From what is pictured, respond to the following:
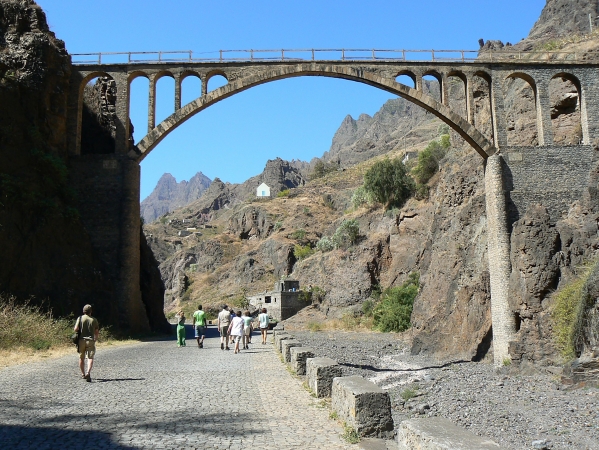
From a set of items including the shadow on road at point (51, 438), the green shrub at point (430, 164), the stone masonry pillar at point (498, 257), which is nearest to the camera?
the shadow on road at point (51, 438)

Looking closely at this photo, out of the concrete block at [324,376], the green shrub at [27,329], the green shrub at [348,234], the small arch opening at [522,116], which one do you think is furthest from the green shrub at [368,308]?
the concrete block at [324,376]

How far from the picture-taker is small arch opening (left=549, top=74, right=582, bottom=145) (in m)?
24.2

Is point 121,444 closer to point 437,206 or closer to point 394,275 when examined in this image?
point 437,206

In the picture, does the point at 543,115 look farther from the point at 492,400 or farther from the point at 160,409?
the point at 160,409

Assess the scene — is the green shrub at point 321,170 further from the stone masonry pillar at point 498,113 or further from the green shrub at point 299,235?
the stone masonry pillar at point 498,113

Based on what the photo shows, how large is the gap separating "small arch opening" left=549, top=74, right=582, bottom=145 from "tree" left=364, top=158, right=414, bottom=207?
18.8 metres

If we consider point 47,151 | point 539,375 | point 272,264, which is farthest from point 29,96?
point 272,264

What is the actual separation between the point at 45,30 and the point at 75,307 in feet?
38.3

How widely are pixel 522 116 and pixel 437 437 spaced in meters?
24.2

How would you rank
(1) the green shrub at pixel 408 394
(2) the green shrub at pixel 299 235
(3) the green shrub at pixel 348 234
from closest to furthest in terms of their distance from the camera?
(1) the green shrub at pixel 408 394, (3) the green shrub at pixel 348 234, (2) the green shrub at pixel 299 235

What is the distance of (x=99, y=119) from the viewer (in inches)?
1078

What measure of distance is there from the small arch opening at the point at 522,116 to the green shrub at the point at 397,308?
36.6 ft

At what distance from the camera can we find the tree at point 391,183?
4422cm

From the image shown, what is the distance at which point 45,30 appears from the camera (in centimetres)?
2338
